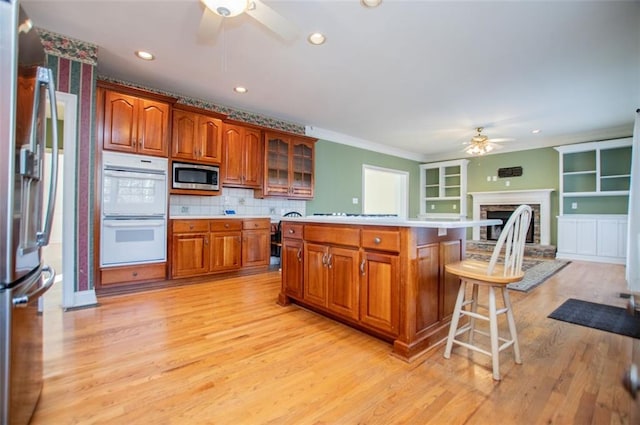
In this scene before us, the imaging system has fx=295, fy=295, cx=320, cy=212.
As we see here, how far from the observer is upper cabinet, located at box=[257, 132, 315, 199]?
4.91 meters

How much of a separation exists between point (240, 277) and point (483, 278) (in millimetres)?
3327

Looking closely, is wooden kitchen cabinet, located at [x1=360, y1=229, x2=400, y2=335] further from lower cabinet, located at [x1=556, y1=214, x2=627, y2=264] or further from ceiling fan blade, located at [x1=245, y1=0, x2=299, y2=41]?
lower cabinet, located at [x1=556, y1=214, x2=627, y2=264]

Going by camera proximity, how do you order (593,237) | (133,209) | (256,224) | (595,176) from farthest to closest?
(595,176) → (593,237) → (256,224) → (133,209)

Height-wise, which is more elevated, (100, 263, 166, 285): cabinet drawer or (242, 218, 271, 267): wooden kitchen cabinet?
(242, 218, 271, 267): wooden kitchen cabinet

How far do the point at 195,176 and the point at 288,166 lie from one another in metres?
1.66

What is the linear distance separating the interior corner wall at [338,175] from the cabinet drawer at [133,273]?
2.94 metres

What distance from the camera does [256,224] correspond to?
448 centimetres

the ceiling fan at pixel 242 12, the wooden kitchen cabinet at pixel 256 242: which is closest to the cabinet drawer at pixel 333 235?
the ceiling fan at pixel 242 12

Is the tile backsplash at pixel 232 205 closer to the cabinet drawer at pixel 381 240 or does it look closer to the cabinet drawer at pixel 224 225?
the cabinet drawer at pixel 224 225

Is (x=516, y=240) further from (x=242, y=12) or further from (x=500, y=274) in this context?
(x=242, y=12)

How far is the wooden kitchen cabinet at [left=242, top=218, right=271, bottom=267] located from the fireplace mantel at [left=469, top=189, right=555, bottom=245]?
18.3 feet

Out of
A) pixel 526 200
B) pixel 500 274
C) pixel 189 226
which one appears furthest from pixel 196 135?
pixel 526 200

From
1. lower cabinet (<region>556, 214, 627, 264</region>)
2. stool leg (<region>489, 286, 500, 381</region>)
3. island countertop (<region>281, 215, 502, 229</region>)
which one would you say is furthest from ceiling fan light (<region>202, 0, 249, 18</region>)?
lower cabinet (<region>556, 214, 627, 264</region>)

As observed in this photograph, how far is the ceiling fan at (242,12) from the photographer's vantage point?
1847 mm
